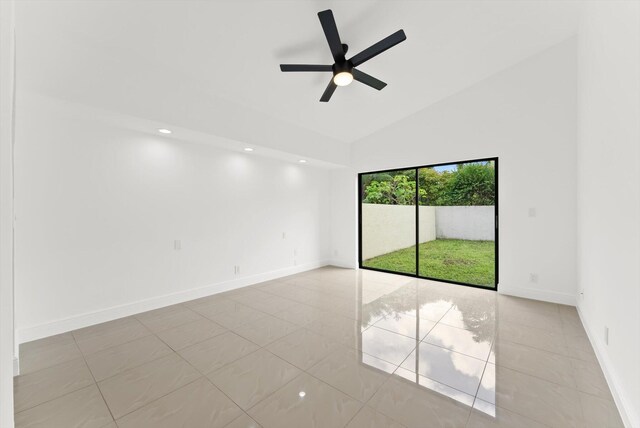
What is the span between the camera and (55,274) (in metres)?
2.81

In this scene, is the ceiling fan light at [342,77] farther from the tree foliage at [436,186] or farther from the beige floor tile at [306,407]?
the beige floor tile at [306,407]

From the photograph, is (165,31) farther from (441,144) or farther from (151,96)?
(441,144)

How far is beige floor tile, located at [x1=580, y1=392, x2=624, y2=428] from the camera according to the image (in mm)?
1625

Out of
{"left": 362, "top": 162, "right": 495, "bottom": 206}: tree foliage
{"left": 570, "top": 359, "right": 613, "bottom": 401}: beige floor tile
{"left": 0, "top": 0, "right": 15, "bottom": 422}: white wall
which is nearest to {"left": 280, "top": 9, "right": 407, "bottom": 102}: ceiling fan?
{"left": 0, "top": 0, "right": 15, "bottom": 422}: white wall

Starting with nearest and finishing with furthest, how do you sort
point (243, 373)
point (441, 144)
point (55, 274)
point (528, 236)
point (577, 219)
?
point (243, 373)
point (55, 274)
point (577, 219)
point (528, 236)
point (441, 144)

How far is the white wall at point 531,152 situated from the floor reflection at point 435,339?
2.70ft

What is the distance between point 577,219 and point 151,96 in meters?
5.63

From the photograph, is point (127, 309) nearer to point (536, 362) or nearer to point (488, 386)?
point (488, 386)

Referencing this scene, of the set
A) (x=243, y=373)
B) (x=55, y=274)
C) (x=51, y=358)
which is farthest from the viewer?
(x=55, y=274)

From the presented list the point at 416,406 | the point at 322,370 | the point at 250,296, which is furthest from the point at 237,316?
the point at 416,406

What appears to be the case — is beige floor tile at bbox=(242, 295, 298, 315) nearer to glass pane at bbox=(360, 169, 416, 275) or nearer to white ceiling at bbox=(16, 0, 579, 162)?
white ceiling at bbox=(16, 0, 579, 162)

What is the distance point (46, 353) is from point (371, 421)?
3017mm

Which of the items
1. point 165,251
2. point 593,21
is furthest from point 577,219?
point 165,251

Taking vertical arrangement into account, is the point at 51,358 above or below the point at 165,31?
below
